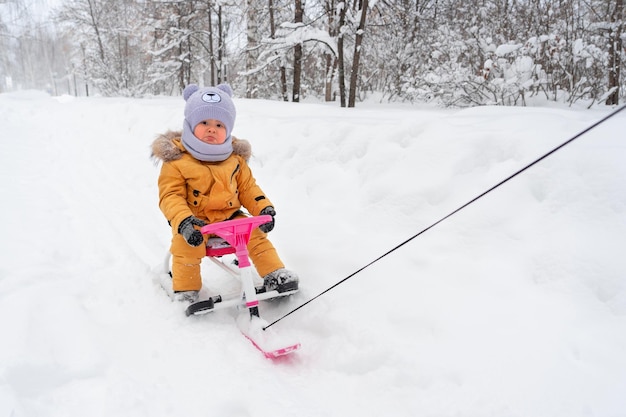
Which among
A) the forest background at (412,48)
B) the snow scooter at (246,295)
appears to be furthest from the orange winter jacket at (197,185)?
the forest background at (412,48)

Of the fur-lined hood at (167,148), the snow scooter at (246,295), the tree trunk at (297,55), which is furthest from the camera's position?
the tree trunk at (297,55)

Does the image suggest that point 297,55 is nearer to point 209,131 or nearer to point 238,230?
point 209,131

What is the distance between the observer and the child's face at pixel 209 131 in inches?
115

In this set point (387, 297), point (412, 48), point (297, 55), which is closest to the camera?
point (387, 297)

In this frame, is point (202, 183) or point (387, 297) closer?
point (387, 297)

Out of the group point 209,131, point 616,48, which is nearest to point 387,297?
point 209,131

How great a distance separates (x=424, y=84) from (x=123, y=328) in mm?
7025

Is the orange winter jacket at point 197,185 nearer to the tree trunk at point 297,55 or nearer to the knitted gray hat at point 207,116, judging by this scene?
the knitted gray hat at point 207,116

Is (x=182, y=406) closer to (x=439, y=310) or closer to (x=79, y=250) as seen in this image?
(x=439, y=310)

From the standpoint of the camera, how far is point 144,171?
616cm

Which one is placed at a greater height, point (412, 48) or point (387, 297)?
point (412, 48)

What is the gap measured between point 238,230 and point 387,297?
109cm

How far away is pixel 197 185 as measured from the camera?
2.90 metres

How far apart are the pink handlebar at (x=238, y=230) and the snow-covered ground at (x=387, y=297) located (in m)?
0.53
